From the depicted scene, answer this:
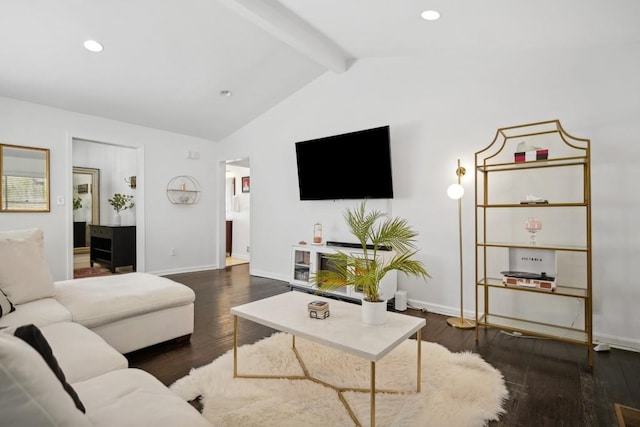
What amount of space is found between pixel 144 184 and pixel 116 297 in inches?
126

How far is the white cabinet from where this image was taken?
3.75m

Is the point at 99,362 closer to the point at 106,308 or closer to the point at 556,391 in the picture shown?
the point at 106,308

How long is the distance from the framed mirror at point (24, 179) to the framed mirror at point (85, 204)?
2.98 meters

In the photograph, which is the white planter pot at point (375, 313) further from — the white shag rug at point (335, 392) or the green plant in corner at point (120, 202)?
the green plant in corner at point (120, 202)

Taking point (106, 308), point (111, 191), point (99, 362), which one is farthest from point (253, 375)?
point (111, 191)

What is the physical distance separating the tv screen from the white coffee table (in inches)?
76.3

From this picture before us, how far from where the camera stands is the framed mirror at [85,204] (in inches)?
273

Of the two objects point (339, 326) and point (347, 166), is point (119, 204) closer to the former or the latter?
point (347, 166)

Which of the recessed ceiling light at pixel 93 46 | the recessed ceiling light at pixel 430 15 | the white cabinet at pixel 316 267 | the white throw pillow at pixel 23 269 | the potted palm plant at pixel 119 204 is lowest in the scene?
the white cabinet at pixel 316 267

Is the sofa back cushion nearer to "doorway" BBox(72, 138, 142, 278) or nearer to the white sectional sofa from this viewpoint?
the white sectional sofa

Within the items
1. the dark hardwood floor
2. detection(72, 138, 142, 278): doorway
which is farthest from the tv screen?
detection(72, 138, 142, 278): doorway

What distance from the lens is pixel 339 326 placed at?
187 centimetres

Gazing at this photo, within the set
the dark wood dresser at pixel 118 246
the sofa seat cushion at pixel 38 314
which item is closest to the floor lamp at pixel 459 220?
the sofa seat cushion at pixel 38 314

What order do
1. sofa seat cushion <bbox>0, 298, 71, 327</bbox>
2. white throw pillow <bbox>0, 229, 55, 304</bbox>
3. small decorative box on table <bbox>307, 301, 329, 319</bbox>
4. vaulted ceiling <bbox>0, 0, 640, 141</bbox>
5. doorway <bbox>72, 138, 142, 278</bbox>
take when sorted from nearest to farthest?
sofa seat cushion <bbox>0, 298, 71, 327</bbox>, small decorative box on table <bbox>307, 301, 329, 319</bbox>, white throw pillow <bbox>0, 229, 55, 304</bbox>, vaulted ceiling <bbox>0, 0, 640, 141</bbox>, doorway <bbox>72, 138, 142, 278</bbox>
